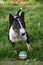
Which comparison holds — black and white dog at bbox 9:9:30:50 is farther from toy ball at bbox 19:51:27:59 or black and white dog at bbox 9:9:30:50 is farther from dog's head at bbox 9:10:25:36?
toy ball at bbox 19:51:27:59

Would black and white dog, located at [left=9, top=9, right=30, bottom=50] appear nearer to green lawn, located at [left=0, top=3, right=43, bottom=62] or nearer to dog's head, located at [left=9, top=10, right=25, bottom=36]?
dog's head, located at [left=9, top=10, right=25, bottom=36]

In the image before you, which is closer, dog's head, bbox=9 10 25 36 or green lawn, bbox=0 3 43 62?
dog's head, bbox=9 10 25 36

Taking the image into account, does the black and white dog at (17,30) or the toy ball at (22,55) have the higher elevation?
the black and white dog at (17,30)

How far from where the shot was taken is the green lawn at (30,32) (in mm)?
4309

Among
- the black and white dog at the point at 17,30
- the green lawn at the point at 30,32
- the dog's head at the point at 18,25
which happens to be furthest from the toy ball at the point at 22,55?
the dog's head at the point at 18,25

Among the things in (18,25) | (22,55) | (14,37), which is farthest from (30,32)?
(22,55)

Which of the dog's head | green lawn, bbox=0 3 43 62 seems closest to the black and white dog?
the dog's head

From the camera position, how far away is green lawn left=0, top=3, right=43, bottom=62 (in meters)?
4.31

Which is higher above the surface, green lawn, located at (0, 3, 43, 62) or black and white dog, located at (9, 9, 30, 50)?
black and white dog, located at (9, 9, 30, 50)

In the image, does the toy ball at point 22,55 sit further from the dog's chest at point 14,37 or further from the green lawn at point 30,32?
the dog's chest at point 14,37

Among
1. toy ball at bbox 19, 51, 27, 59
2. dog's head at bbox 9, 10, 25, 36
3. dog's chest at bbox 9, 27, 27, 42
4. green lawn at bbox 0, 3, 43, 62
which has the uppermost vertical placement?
dog's head at bbox 9, 10, 25, 36

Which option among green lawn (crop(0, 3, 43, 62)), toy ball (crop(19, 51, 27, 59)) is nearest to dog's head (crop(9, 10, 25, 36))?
toy ball (crop(19, 51, 27, 59))

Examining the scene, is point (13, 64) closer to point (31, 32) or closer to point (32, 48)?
point (32, 48)

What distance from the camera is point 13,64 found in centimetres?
393
